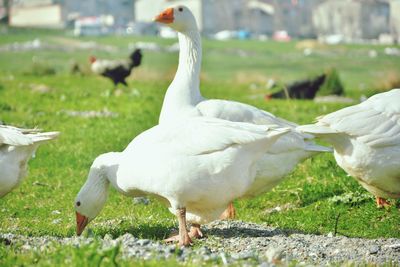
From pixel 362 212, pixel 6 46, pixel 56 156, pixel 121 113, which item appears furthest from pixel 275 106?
pixel 6 46

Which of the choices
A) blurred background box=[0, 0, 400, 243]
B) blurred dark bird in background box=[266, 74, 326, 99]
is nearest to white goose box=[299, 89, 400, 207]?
blurred background box=[0, 0, 400, 243]

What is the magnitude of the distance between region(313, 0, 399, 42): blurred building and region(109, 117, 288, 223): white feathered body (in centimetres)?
7844

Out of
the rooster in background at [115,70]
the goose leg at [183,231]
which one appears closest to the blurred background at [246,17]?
the rooster in background at [115,70]

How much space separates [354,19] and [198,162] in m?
86.0

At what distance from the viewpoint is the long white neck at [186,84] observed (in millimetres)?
9602

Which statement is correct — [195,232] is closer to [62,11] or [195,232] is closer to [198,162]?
[198,162]

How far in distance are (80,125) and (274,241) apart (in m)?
9.27

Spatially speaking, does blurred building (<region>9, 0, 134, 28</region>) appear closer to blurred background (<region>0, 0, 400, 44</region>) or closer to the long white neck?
blurred background (<region>0, 0, 400, 44</region>)

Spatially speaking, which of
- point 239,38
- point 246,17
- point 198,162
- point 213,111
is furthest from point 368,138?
point 246,17

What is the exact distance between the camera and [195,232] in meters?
8.16

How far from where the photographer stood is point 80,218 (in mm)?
8180

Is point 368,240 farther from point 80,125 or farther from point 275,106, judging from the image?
point 275,106

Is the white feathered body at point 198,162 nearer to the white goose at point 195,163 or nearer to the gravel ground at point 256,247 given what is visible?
the white goose at point 195,163

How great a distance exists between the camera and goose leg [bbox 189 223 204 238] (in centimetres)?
812
